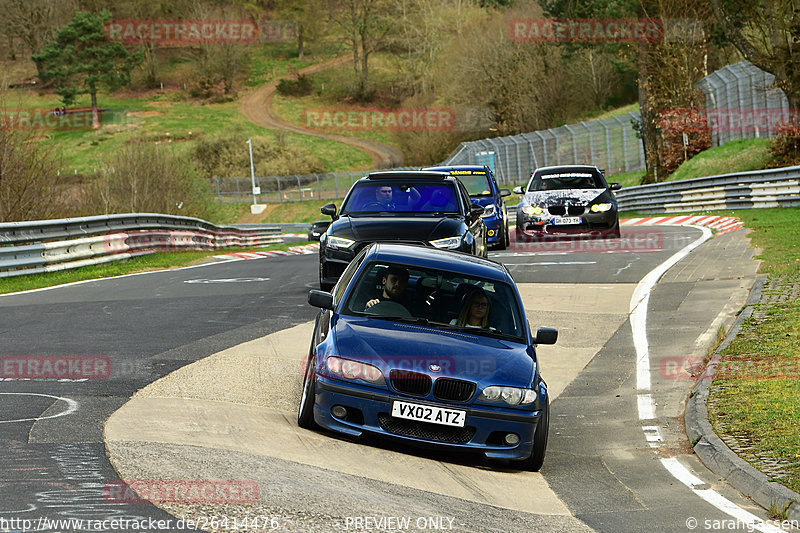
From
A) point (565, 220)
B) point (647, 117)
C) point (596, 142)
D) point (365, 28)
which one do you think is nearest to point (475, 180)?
point (565, 220)

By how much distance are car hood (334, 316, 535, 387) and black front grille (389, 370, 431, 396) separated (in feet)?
0.13

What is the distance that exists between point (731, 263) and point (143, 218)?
14.8 meters

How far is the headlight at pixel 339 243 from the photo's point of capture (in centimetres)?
1385

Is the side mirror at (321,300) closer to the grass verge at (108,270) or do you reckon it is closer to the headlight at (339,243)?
the headlight at (339,243)

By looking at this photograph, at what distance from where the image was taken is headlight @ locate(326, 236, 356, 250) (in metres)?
13.9

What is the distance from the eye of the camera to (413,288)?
8.70 meters

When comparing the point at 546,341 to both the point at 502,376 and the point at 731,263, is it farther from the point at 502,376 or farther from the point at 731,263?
the point at 731,263

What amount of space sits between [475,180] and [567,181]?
86.3 inches

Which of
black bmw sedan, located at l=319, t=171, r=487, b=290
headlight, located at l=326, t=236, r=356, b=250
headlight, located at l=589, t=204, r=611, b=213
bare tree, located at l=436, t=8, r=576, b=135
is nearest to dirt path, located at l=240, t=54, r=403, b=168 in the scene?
bare tree, located at l=436, t=8, r=576, b=135

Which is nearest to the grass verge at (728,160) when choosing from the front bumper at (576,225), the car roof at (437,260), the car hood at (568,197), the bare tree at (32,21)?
the front bumper at (576,225)

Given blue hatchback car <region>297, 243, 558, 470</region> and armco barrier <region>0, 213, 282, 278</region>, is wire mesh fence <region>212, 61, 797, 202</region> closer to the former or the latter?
armco barrier <region>0, 213, 282, 278</region>

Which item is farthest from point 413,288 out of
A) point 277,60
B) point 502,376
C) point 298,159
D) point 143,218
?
point 277,60

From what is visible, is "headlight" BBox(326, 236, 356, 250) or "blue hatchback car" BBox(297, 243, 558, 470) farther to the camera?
"headlight" BBox(326, 236, 356, 250)

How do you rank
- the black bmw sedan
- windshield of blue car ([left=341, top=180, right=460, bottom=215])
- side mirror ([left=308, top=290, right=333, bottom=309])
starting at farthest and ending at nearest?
windshield of blue car ([left=341, top=180, right=460, bottom=215])
the black bmw sedan
side mirror ([left=308, top=290, right=333, bottom=309])
